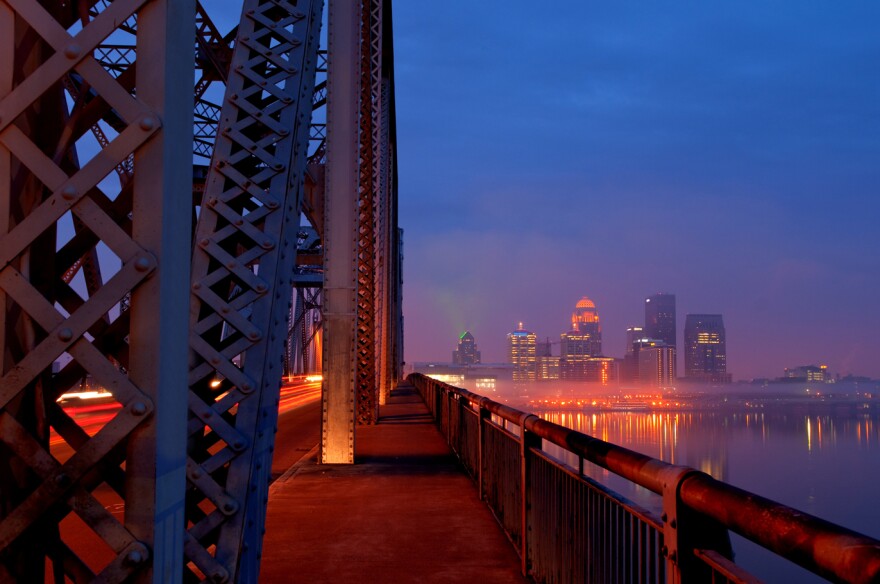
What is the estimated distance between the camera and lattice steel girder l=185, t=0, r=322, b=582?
335cm

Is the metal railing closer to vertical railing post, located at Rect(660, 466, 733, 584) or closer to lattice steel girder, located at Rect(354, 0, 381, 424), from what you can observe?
vertical railing post, located at Rect(660, 466, 733, 584)

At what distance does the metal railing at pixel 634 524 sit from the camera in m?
1.68

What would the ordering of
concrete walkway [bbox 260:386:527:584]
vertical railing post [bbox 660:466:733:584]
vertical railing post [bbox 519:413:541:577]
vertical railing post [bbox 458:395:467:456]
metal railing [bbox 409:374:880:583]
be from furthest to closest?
vertical railing post [bbox 458:395:467:456]
concrete walkway [bbox 260:386:527:584]
vertical railing post [bbox 519:413:541:577]
vertical railing post [bbox 660:466:733:584]
metal railing [bbox 409:374:880:583]

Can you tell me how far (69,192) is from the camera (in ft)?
6.83

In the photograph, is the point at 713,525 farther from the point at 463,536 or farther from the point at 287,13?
the point at 463,536

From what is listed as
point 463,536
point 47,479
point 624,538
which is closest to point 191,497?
point 47,479

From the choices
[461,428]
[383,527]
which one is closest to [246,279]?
[383,527]

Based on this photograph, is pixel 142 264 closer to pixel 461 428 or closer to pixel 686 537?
pixel 686 537

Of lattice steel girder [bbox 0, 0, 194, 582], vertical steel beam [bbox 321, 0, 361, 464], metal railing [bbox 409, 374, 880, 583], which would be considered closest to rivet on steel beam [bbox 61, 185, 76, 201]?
lattice steel girder [bbox 0, 0, 194, 582]

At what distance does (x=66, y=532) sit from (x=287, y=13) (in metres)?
6.23

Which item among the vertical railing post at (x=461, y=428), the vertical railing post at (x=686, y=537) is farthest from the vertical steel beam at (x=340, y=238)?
the vertical railing post at (x=686, y=537)

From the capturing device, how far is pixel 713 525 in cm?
248

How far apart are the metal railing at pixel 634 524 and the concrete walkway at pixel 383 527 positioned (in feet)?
1.52

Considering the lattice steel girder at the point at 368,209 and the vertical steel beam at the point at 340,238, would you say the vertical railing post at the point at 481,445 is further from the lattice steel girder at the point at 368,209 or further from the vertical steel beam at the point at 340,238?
the lattice steel girder at the point at 368,209
